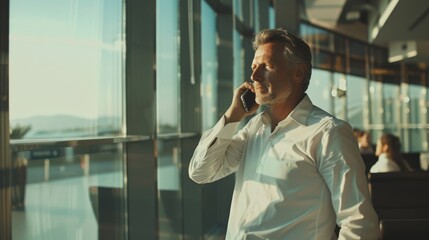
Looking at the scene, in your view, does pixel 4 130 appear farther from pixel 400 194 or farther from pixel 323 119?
pixel 400 194

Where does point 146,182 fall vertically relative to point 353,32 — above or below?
below

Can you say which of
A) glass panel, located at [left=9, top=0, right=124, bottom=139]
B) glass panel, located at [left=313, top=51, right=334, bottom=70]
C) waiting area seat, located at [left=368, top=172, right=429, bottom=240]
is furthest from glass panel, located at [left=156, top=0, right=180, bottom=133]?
glass panel, located at [left=313, top=51, right=334, bottom=70]

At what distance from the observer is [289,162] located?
1686 millimetres

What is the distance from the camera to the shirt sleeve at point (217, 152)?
1.89 meters

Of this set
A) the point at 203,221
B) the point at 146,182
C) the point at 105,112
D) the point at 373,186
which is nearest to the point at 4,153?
the point at 105,112

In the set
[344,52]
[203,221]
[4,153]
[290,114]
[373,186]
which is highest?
[344,52]

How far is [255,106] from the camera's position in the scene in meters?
1.91

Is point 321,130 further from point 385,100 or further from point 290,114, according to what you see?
point 385,100

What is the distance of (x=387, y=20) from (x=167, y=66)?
25.2 ft

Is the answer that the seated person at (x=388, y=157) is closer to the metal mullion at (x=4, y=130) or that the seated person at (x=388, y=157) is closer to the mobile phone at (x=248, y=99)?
the mobile phone at (x=248, y=99)

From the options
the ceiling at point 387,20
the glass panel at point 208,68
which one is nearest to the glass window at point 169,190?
the glass panel at point 208,68

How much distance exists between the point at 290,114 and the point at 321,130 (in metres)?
0.16

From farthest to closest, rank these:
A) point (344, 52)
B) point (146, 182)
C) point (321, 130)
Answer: point (344, 52) → point (146, 182) → point (321, 130)

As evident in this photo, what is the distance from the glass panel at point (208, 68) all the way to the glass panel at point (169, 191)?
1349 millimetres
